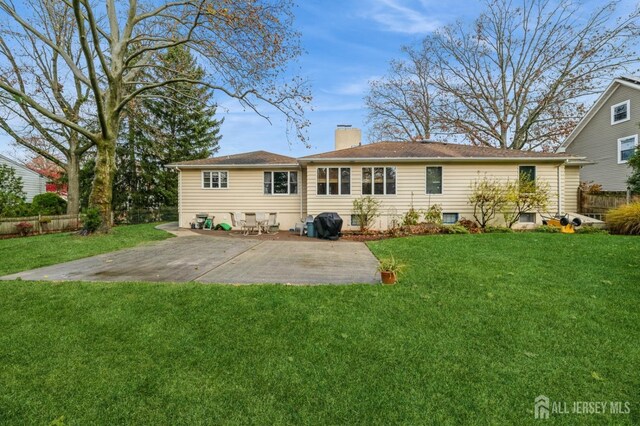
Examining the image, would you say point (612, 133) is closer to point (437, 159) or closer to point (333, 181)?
point (437, 159)

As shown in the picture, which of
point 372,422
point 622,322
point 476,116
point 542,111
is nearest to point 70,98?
point 372,422

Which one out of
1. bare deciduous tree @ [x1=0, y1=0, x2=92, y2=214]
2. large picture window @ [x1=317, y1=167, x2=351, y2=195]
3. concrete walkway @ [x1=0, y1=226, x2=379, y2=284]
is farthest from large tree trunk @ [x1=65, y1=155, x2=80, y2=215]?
large picture window @ [x1=317, y1=167, x2=351, y2=195]

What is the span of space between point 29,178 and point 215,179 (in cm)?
2150

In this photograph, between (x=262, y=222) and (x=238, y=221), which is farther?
(x=238, y=221)

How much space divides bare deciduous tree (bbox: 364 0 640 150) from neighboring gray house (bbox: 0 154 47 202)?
1361 inches

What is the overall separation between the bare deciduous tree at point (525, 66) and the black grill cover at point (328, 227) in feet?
62.3

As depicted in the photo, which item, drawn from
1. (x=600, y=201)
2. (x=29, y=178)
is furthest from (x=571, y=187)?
(x=29, y=178)

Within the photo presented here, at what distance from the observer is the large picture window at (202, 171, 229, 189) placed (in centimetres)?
1644

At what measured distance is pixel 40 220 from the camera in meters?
15.0

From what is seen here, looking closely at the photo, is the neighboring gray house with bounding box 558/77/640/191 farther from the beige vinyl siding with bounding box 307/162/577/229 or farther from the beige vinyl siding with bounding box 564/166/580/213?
the beige vinyl siding with bounding box 307/162/577/229

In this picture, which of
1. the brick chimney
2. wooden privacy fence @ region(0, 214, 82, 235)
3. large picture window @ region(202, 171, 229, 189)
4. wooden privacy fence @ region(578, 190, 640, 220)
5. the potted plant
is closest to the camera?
the potted plant

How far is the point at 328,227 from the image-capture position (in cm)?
1280

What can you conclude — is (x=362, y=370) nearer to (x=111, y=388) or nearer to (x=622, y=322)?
(x=111, y=388)

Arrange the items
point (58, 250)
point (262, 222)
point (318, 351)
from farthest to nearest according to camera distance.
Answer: point (262, 222)
point (58, 250)
point (318, 351)
